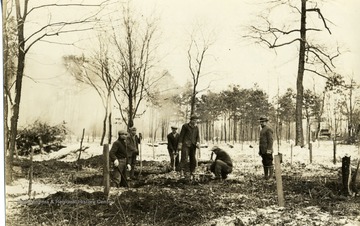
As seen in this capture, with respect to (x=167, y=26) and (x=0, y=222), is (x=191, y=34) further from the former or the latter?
(x=0, y=222)

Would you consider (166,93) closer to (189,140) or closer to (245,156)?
(189,140)

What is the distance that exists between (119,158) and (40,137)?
2.13m

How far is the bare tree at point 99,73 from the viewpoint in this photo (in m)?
6.78

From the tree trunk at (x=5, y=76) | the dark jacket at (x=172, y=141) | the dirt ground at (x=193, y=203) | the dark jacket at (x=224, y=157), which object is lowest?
the dirt ground at (x=193, y=203)

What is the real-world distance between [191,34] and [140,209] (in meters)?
3.02

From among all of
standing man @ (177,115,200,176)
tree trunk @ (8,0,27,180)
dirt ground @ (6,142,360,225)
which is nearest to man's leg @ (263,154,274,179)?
dirt ground @ (6,142,360,225)

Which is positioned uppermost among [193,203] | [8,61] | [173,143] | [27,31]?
[27,31]

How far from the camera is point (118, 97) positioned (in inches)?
295

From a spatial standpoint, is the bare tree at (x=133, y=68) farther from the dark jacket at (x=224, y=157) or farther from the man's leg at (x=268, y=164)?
the man's leg at (x=268, y=164)

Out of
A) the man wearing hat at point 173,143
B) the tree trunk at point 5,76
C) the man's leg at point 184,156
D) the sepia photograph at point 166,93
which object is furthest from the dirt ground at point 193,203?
the man wearing hat at point 173,143

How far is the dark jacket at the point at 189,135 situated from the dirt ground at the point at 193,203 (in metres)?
1.06

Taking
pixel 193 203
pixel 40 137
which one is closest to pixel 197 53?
pixel 193 203

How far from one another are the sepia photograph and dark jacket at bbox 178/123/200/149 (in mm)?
22

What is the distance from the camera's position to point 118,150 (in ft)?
23.9
